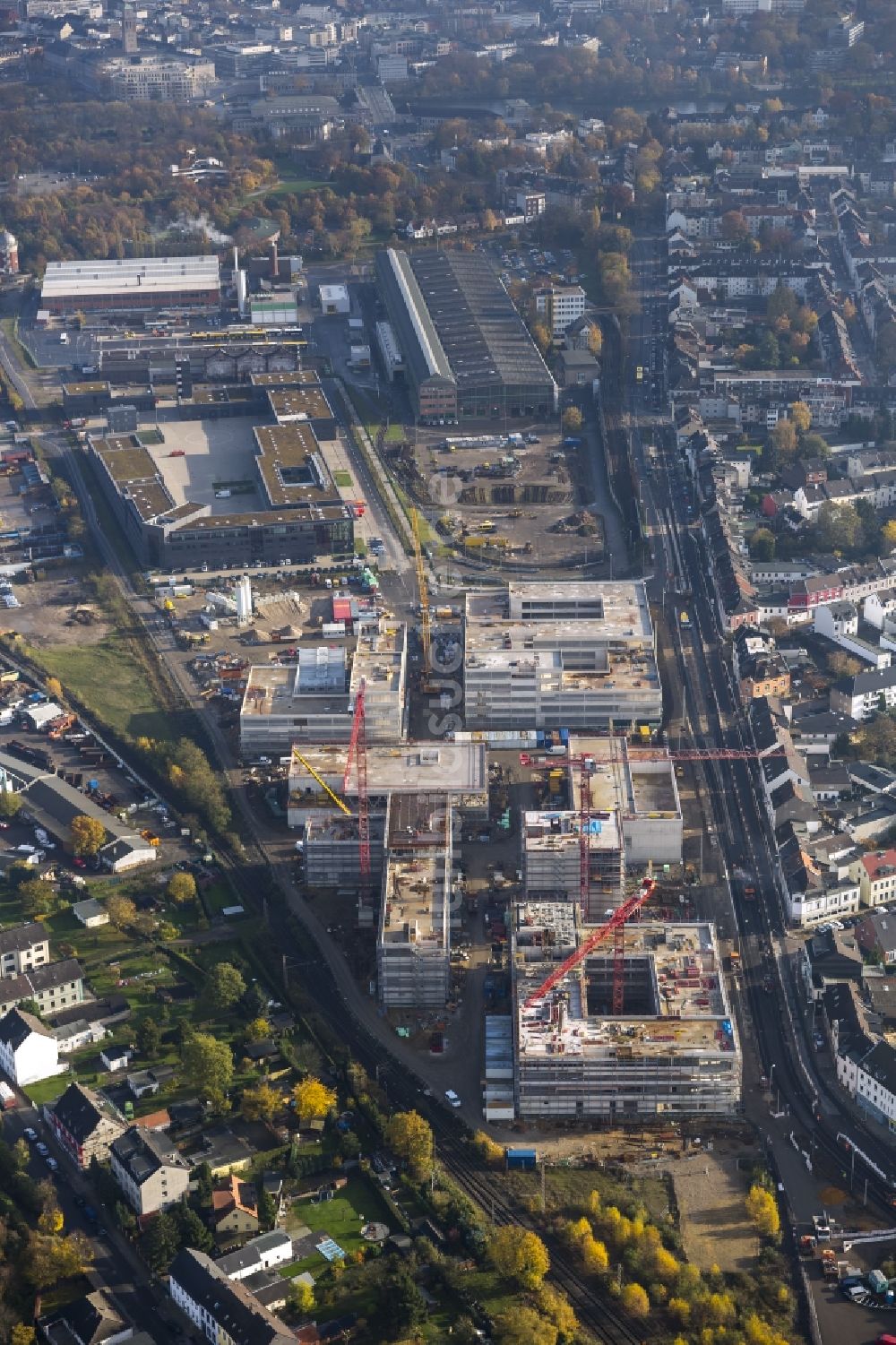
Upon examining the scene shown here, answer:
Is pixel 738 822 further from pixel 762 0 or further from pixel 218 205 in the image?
pixel 762 0

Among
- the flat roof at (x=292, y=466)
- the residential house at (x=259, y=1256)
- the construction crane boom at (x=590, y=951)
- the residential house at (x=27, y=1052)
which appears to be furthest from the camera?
the flat roof at (x=292, y=466)

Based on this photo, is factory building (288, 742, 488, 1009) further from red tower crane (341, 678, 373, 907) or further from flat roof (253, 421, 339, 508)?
flat roof (253, 421, 339, 508)

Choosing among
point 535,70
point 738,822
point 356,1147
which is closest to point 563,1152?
point 356,1147

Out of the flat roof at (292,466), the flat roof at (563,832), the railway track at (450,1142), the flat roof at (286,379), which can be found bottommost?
the flat roof at (286,379)

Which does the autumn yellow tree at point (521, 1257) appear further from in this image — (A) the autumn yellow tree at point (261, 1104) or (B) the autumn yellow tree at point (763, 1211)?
(A) the autumn yellow tree at point (261, 1104)

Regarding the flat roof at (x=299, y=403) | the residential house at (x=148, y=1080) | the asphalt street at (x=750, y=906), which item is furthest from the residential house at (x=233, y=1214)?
the flat roof at (x=299, y=403)

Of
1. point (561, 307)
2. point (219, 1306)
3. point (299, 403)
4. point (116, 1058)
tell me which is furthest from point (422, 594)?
point (219, 1306)

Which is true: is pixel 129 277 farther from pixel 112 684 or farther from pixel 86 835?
pixel 86 835

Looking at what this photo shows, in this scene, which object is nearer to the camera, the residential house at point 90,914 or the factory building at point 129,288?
the residential house at point 90,914
